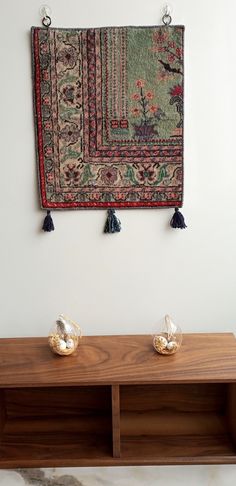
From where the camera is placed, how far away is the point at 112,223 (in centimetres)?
162

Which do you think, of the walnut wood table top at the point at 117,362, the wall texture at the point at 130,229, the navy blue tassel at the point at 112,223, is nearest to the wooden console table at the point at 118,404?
the walnut wood table top at the point at 117,362

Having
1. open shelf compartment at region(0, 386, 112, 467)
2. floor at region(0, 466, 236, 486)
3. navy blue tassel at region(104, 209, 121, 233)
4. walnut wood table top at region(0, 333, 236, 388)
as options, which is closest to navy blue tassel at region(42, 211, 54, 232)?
navy blue tassel at region(104, 209, 121, 233)

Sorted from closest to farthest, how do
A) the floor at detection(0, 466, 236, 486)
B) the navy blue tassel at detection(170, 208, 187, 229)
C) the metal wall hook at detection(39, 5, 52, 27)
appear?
the floor at detection(0, 466, 236, 486) → the metal wall hook at detection(39, 5, 52, 27) → the navy blue tassel at detection(170, 208, 187, 229)

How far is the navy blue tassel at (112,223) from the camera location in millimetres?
1624

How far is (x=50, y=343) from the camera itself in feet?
4.77

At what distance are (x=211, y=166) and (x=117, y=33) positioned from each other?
1.94ft

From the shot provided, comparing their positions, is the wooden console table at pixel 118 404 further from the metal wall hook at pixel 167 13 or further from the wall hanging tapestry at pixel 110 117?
the metal wall hook at pixel 167 13

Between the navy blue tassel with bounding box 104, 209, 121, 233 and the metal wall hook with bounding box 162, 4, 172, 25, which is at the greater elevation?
the metal wall hook with bounding box 162, 4, 172, 25

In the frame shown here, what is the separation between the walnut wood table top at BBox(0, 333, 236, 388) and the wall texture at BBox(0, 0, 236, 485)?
158mm

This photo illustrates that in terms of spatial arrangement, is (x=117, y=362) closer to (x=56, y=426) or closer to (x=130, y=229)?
(x=56, y=426)

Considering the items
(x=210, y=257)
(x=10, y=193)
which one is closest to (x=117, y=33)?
(x=10, y=193)

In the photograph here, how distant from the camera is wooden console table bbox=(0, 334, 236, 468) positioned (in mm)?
1316

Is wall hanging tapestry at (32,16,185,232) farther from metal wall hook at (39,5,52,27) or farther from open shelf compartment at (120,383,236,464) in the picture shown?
open shelf compartment at (120,383,236,464)

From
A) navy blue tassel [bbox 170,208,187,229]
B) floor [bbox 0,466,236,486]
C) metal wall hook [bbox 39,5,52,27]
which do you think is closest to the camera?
floor [bbox 0,466,236,486]
